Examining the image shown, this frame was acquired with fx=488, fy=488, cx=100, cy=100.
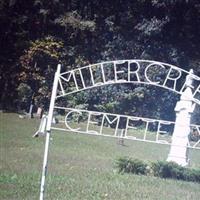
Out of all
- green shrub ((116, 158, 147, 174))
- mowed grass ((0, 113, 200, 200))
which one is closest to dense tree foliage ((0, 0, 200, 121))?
mowed grass ((0, 113, 200, 200))

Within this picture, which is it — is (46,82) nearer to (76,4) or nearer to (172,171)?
(76,4)

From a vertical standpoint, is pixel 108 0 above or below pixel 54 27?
→ above

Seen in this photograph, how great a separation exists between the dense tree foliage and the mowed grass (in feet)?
21.6

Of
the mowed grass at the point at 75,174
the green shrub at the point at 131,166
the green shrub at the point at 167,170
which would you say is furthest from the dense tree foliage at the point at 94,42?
the green shrub at the point at 167,170

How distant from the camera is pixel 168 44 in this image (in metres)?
23.5

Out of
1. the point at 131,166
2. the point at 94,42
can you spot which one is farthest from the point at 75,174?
the point at 94,42

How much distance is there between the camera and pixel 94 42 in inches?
944

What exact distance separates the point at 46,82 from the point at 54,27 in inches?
126

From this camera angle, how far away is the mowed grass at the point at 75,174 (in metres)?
8.04

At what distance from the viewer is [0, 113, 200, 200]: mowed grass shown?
804cm

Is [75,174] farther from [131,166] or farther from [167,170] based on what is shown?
[167,170]

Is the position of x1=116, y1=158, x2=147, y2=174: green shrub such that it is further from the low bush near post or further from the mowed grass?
the mowed grass

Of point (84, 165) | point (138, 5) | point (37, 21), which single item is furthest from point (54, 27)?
point (84, 165)

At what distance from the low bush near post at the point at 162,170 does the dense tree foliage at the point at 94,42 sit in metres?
11.1
